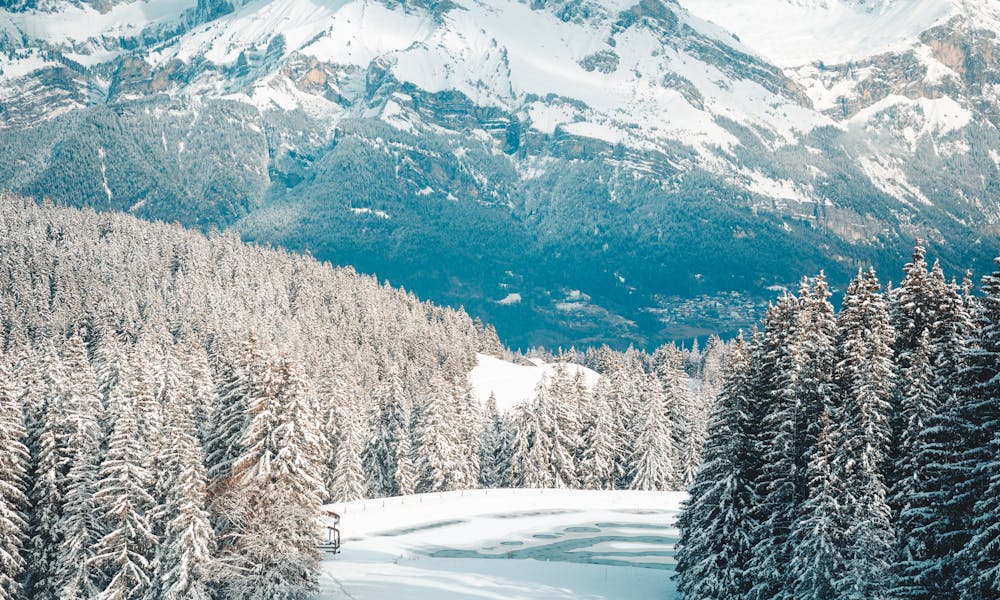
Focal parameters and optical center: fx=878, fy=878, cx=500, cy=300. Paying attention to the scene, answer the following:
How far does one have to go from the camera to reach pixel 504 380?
151 metres

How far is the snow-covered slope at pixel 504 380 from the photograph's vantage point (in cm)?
13925

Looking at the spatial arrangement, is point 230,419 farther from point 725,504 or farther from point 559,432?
point 559,432

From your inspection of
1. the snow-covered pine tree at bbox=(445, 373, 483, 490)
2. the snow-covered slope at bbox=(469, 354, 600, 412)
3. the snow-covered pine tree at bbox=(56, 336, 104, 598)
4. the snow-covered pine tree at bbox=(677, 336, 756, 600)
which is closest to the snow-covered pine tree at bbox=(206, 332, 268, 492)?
the snow-covered pine tree at bbox=(56, 336, 104, 598)

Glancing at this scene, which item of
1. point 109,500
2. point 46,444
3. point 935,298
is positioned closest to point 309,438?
point 109,500

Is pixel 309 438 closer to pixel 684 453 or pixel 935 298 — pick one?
pixel 935 298

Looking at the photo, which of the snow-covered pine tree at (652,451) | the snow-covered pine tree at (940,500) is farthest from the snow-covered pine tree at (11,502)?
the snow-covered pine tree at (652,451)

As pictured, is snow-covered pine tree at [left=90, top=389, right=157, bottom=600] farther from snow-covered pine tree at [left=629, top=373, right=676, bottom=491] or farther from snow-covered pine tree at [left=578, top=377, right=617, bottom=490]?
snow-covered pine tree at [left=629, top=373, right=676, bottom=491]

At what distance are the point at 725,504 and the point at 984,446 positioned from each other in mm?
12886

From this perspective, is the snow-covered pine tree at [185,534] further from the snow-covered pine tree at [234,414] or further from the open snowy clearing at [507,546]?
the open snowy clearing at [507,546]

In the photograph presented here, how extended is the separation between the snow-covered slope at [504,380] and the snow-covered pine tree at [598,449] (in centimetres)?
5036

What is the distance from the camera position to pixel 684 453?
289 ft

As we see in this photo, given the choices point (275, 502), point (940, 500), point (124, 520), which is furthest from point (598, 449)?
point (940, 500)

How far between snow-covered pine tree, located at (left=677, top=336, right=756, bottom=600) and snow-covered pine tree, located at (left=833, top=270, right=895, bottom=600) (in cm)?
565

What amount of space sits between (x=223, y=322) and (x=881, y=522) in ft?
401
